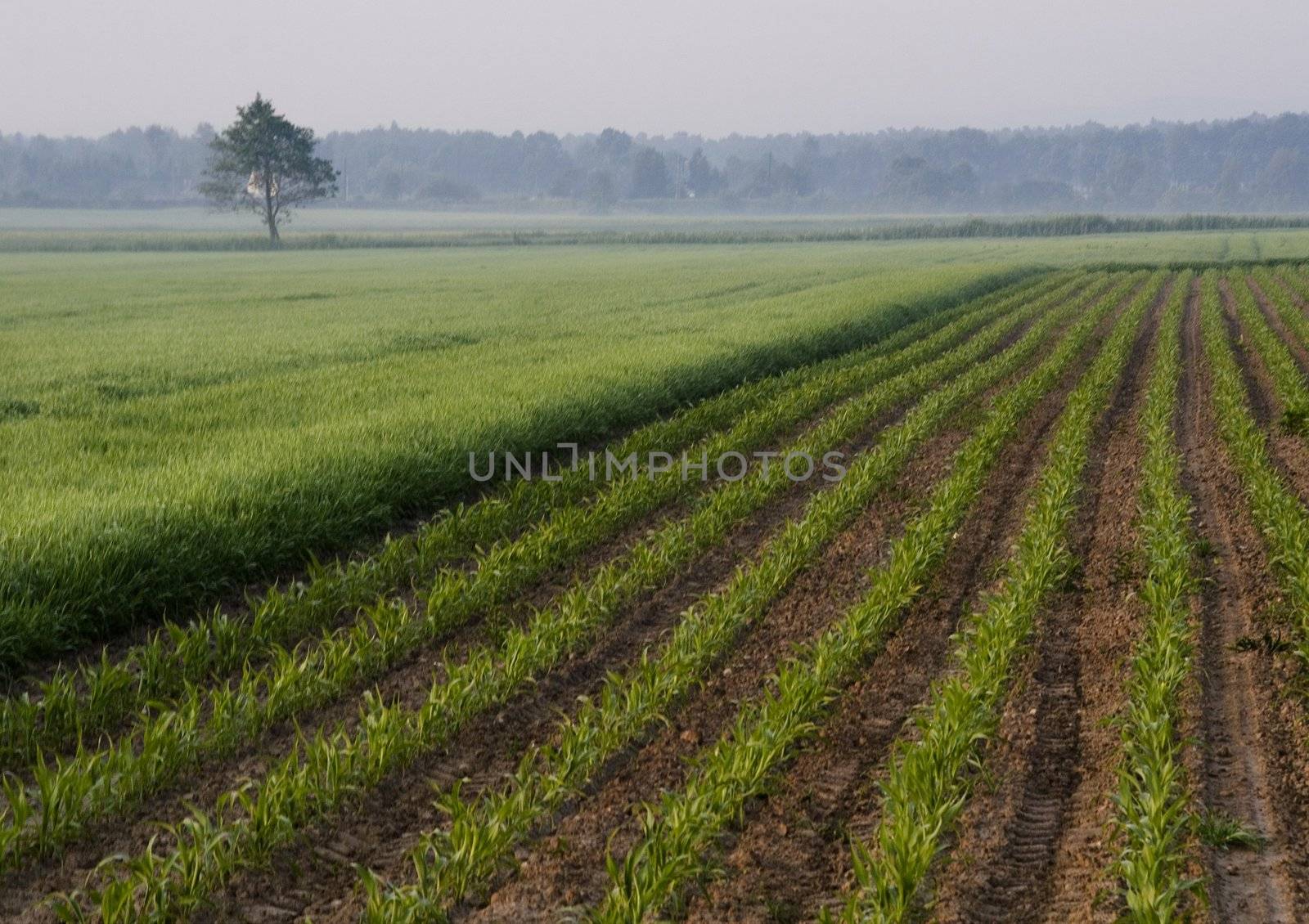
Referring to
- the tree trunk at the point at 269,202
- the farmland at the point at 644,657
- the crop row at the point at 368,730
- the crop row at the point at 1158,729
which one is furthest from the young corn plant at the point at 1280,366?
the tree trunk at the point at 269,202

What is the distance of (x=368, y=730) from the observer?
17.6 ft

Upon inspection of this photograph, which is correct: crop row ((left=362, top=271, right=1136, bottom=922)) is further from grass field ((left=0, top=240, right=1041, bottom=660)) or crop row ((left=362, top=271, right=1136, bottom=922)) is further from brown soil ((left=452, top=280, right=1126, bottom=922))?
grass field ((left=0, top=240, right=1041, bottom=660))

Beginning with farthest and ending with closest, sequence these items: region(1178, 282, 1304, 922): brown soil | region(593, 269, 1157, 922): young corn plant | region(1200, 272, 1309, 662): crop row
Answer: region(1200, 272, 1309, 662): crop row, region(1178, 282, 1304, 922): brown soil, region(593, 269, 1157, 922): young corn plant

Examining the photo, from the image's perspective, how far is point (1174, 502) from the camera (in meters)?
9.40

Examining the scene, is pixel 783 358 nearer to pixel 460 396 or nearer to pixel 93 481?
pixel 460 396

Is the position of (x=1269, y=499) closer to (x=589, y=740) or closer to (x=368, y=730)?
(x=589, y=740)

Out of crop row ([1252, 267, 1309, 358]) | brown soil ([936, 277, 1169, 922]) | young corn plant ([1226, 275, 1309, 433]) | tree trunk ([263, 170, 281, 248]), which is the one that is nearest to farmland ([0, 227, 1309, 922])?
brown soil ([936, 277, 1169, 922])

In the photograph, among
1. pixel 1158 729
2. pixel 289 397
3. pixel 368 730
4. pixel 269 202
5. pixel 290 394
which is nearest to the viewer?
pixel 1158 729

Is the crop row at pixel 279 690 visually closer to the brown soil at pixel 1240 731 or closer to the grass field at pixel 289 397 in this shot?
the grass field at pixel 289 397

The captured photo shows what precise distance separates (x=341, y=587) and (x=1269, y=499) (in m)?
7.62

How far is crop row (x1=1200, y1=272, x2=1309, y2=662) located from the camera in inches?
292

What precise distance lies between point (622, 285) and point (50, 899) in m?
36.7

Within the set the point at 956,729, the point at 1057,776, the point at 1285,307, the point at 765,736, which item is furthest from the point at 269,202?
the point at 1057,776

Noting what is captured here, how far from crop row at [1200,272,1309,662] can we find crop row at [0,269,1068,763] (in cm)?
497
